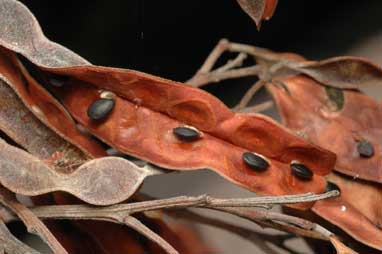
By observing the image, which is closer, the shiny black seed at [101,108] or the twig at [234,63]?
the shiny black seed at [101,108]

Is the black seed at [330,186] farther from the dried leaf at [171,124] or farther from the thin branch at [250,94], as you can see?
the thin branch at [250,94]

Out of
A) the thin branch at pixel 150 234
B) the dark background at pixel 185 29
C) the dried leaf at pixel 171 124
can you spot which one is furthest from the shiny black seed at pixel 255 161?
the dark background at pixel 185 29

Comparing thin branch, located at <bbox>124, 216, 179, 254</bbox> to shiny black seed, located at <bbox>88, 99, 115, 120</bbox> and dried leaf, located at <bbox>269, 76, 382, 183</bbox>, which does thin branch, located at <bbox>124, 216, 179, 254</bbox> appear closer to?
shiny black seed, located at <bbox>88, 99, 115, 120</bbox>

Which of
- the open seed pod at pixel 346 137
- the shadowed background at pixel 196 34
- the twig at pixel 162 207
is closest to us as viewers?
the twig at pixel 162 207

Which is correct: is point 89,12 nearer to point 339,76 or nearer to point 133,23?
point 133,23

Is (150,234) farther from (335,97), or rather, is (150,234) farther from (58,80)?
(335,97)

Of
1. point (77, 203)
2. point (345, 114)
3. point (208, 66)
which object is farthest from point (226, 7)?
point (77, 203)
